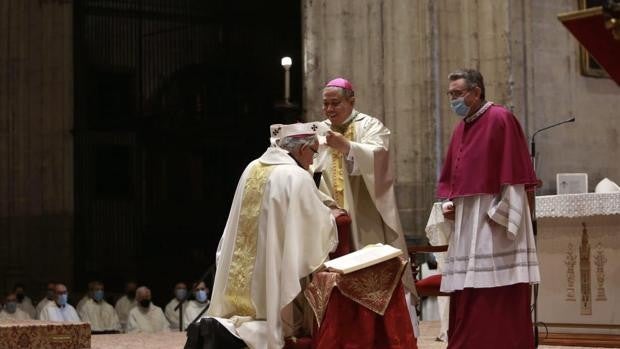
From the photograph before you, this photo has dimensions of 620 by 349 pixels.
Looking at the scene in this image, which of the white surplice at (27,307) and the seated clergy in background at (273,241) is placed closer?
the seated clergy in background at (273,241)

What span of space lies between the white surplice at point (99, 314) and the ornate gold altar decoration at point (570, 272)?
829cm

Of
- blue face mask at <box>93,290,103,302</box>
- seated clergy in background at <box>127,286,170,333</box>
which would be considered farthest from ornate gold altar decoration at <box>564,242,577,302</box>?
blue face mask at <box>93,290,103,302</box>

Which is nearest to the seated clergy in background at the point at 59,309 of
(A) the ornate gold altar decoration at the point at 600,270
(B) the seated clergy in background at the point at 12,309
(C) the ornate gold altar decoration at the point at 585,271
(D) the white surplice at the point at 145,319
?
(B) the seated clergy in background at the point at 12,309

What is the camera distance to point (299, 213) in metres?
6.46

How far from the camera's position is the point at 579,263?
8492 millimetres

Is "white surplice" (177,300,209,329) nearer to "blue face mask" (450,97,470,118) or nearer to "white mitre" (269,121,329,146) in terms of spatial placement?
"white mitre" (269,121,329,146)

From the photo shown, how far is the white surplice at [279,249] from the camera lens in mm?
6320

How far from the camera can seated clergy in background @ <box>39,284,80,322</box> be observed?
14.8m

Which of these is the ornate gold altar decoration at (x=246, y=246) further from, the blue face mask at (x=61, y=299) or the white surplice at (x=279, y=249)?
the blue face mask at (x=61, y=299)

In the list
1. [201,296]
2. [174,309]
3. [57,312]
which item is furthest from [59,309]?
[201,296]

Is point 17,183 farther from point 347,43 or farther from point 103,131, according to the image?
point 347,43

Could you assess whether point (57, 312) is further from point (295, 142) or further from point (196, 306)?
point (295, 142)

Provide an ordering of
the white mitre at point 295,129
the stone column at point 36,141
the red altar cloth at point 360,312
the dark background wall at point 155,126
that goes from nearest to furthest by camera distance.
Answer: the red altar cloth at point 360,312
the white mitre at point 295,129
the stone column at point 36,141
the dark background wall at point 155,126

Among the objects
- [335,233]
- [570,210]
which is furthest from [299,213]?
[570,210]
